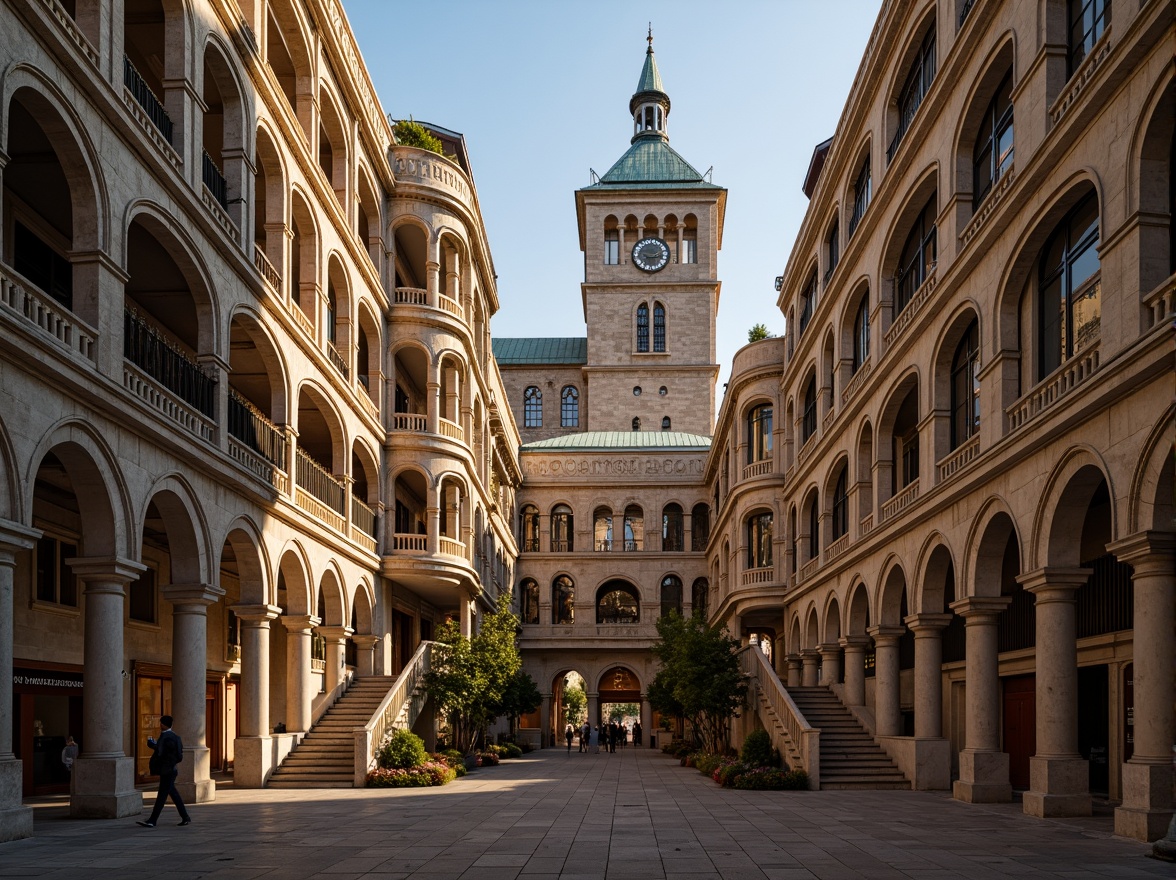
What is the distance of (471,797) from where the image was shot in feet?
86.4

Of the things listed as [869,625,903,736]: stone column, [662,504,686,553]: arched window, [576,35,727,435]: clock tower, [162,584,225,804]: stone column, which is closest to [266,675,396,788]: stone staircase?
[162,584,225,804]: stone column

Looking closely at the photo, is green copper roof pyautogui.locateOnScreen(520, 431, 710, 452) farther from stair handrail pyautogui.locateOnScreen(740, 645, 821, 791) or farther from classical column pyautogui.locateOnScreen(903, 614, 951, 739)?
classical column pyautogui.locateOnScreen(903, 614, 951, 739)

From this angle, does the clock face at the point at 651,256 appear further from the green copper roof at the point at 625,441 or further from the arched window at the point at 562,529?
the arched window at the point at 562,529

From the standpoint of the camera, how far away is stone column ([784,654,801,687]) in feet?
150

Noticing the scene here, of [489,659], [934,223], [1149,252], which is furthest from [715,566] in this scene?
[1149,252]

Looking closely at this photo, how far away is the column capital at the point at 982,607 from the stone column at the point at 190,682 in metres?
15.3

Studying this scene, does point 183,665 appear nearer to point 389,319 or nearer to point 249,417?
point 249,417

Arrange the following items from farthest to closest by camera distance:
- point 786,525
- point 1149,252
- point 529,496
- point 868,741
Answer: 1. point 529,496
2. point 786,525
3. point 868,741
4. point 1149,252

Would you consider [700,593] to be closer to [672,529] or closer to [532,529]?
[672,529]

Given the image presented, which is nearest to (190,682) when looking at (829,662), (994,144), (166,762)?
(166,762)

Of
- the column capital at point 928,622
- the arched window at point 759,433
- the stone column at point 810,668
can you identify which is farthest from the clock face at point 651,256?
the column capital at point 928,622

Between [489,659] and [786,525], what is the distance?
49.7ft

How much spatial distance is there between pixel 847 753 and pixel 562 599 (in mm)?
A: 37007

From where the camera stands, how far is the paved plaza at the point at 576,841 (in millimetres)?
14266
